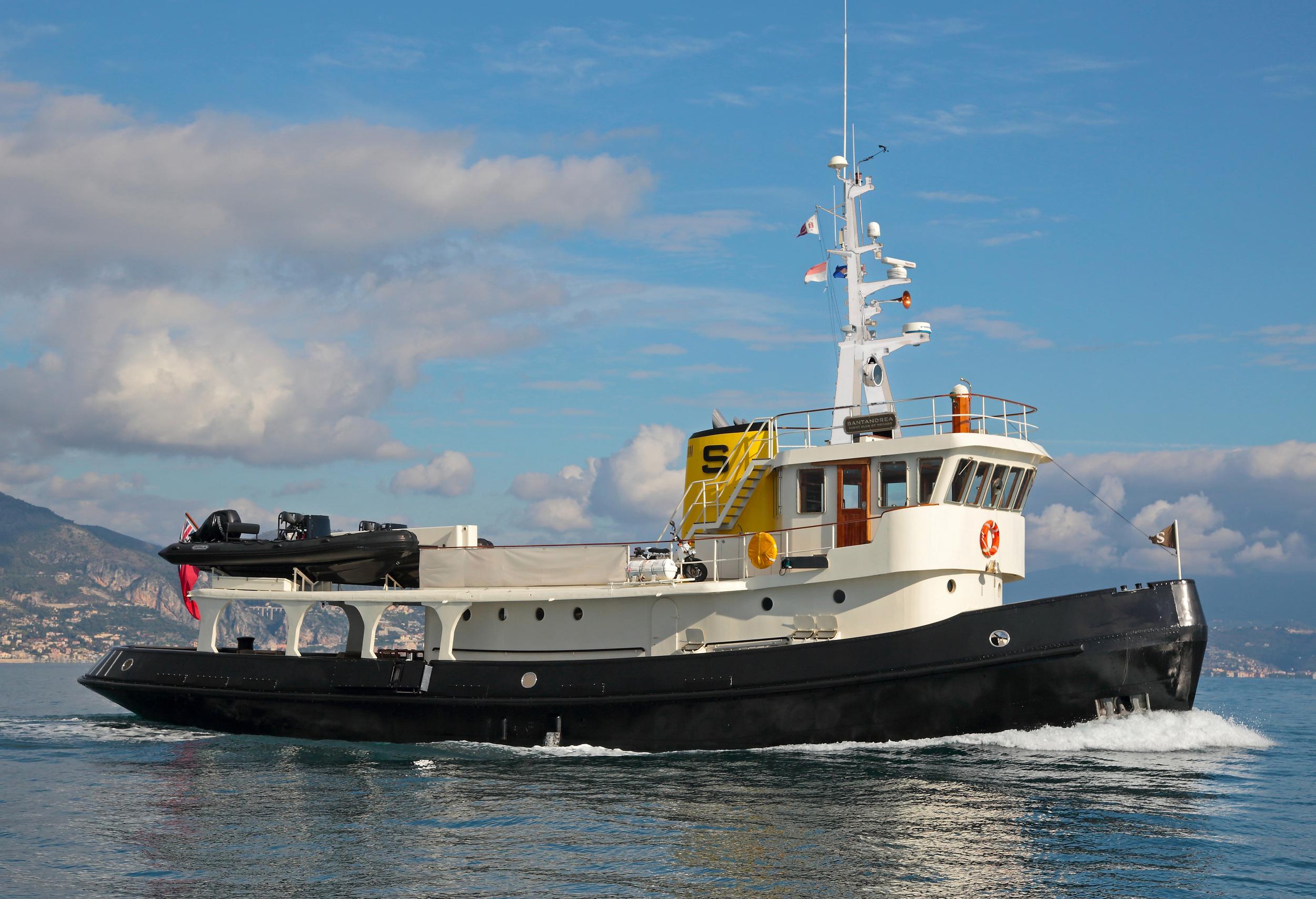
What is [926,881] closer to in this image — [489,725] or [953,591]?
[953,591]

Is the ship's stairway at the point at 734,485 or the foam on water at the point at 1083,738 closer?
the foam on water at the point at 1083,738

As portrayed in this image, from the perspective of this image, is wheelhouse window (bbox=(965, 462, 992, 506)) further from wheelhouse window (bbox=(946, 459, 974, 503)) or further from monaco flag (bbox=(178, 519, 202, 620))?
monaco flag (bbox=(178, 519, 202, 620))

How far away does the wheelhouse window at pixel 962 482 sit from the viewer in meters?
16.6

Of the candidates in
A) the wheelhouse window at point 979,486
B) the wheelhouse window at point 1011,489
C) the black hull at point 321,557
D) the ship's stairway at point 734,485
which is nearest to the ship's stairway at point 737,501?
the ship's stairway at point 734,485

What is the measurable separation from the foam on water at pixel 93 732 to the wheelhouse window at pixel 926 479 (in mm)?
12676

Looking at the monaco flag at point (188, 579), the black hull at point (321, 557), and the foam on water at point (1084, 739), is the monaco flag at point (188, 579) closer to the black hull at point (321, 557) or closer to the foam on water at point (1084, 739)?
the black hull at point (321, 557)

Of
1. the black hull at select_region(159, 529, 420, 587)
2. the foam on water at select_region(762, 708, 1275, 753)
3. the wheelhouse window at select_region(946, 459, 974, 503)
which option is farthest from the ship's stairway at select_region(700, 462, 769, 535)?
the black hull at select_region(159, 529, 420, 587)

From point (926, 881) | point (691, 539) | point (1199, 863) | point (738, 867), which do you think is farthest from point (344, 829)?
point (1199, 863)

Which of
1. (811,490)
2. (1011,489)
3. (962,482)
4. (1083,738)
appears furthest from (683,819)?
(1011,489)

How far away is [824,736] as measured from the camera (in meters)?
16.0

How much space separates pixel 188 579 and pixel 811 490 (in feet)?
43.3

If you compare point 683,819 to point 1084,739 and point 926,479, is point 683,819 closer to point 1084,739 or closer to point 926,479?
point 1084,739

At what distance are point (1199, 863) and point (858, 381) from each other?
9573 mm

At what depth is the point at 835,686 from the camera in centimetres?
1588
